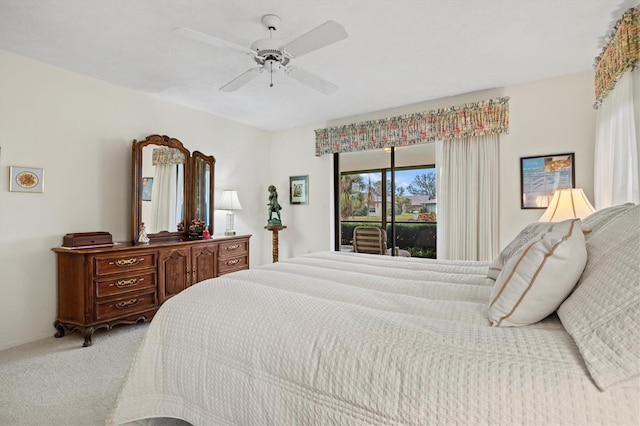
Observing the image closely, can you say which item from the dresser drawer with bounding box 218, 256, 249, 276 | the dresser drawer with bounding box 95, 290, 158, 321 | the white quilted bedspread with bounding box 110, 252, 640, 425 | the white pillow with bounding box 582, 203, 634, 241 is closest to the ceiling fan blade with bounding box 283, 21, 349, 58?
the white quilted bedspread with bounding box 110, 252, 640, 425

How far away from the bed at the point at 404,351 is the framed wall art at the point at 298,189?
3570 mm

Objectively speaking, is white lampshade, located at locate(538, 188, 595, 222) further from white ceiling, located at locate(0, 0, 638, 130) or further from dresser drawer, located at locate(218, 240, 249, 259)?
dresser drawer, located at locate(218, 240, 249, 259)

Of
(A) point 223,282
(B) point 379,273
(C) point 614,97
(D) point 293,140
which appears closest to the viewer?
(A) point 223,282

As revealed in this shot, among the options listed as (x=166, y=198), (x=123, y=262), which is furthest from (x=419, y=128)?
(x=123, y=262)

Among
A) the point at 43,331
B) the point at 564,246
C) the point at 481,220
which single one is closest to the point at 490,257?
the point at 481,220

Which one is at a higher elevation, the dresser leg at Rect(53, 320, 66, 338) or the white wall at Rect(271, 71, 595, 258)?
the white wall at Rect(271, 71, 595, 258)

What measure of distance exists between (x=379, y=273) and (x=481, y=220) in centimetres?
235

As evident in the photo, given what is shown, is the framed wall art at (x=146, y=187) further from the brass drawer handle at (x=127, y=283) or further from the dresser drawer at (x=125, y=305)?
the dresser drawer at (x=125, y=305)

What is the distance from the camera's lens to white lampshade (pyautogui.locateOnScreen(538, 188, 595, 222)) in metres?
2.77

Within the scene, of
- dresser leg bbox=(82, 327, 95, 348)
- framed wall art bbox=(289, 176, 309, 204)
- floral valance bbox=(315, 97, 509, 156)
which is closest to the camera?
dresser leg bbox=(82, 327, 95, 348)

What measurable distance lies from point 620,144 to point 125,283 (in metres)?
4.41

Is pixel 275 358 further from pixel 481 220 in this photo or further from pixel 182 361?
pixel 481 220

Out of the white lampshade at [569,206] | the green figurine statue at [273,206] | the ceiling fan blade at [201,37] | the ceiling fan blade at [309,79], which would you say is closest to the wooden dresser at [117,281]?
the green figurine statue at [273,206]

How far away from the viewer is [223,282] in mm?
1746
